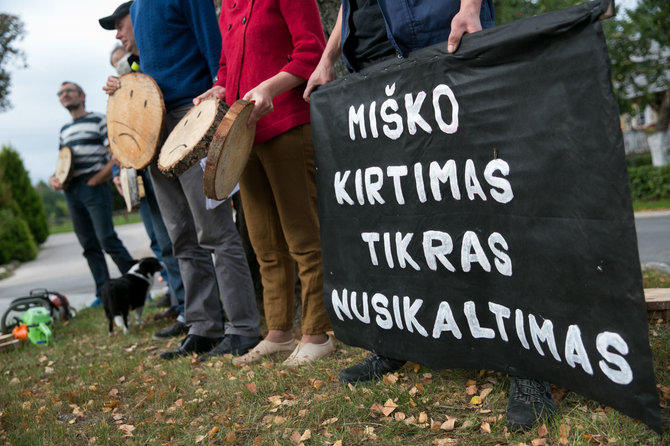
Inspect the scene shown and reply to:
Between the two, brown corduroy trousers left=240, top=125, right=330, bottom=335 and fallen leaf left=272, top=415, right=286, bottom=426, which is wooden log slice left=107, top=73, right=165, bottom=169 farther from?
fallen leaf left=272, top=415, right=286, bottom=426

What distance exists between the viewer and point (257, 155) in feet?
Result: 10.3

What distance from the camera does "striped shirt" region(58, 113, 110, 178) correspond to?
20.2 feet

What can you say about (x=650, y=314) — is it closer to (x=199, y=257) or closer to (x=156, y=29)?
(x=199, y=257)

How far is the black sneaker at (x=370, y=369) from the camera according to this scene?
2.77 meters

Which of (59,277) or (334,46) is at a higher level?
(334,46)

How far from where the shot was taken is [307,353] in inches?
125

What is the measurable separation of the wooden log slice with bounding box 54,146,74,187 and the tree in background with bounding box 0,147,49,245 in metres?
17.1

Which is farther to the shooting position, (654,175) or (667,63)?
(667,63)

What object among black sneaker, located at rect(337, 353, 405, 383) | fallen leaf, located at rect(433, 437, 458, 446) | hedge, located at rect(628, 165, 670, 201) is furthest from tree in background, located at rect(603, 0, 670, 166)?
fallen leaf, located at rect(433, 437, 458, 446)

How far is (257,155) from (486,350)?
1.59 metres

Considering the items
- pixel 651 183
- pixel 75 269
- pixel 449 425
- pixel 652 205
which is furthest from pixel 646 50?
pixel 449 425

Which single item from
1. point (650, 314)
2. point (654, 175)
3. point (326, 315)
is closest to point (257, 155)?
point (326, 315)

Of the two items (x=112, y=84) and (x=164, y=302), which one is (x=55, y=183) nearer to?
(x=164, y=302)

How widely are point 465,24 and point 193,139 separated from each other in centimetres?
135
